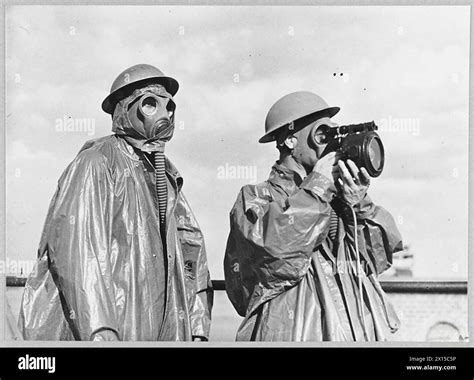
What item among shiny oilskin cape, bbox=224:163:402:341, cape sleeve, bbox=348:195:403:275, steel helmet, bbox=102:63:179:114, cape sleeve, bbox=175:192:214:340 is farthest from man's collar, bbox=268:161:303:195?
steel helmet, bbox=102:63:179:114

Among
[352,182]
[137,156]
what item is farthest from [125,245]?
[352,182]

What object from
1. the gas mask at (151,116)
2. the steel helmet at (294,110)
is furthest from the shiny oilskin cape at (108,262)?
the steel helmet at (294,110)

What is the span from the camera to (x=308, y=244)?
6504 mm

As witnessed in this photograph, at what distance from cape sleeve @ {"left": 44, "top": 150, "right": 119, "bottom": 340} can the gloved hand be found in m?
1.23

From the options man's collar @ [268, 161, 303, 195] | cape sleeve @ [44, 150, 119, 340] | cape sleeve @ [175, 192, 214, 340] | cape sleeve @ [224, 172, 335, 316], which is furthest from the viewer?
man's collar @ [268, 161, 303, 195]

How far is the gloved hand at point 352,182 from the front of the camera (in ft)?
21.6

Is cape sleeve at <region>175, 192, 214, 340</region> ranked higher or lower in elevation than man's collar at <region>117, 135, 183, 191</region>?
lower

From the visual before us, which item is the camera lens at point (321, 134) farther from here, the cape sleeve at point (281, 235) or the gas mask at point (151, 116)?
the gas mask at point (151, 116)

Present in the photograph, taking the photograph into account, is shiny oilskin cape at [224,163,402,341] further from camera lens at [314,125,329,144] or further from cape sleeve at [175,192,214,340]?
camera lens at [314,125,329,144]

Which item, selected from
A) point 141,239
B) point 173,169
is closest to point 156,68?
point 173,169

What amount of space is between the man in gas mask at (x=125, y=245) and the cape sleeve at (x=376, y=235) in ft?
2.95

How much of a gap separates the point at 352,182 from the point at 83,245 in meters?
1.48

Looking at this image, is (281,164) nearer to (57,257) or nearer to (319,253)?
(319,253)

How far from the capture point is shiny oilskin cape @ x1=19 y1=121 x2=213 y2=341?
6.09m
